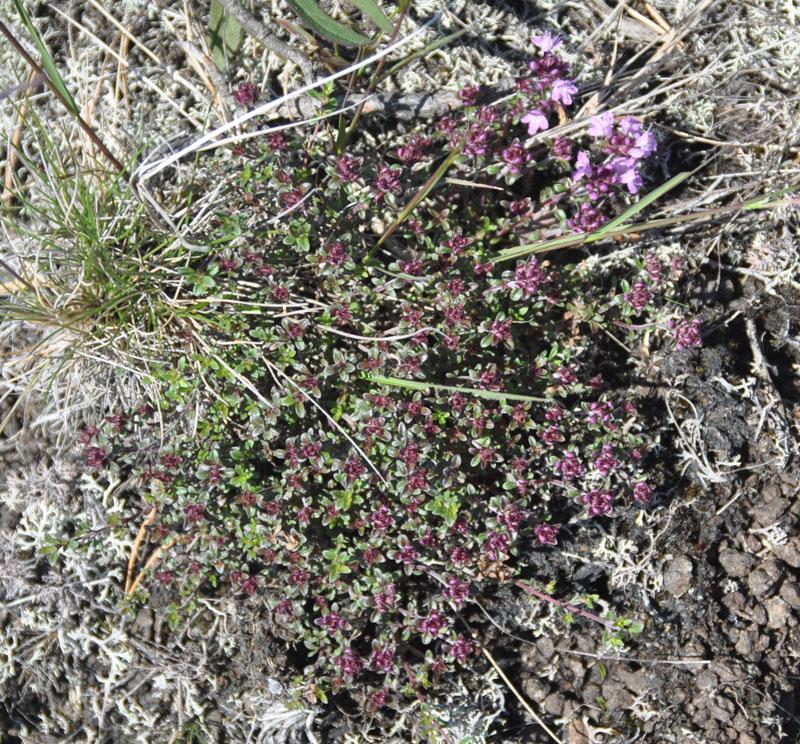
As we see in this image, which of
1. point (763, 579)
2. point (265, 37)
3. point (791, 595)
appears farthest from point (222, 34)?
point (791, 595)

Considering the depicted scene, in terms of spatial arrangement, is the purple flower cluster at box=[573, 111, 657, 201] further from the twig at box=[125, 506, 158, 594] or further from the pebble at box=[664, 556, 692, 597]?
the twig at box=[125, 506, 158, 594]

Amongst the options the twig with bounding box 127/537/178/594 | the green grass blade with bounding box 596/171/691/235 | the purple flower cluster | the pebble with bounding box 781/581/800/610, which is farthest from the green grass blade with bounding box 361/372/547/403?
the pebble with bounding box 781/581/800/610

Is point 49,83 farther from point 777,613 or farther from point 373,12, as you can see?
point 777,613

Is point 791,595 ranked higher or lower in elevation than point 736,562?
lower

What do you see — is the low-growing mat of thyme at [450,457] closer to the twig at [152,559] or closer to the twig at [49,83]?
the twig at [152,559]

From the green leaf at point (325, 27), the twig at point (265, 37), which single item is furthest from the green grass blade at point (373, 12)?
the twig at point (265, 37)

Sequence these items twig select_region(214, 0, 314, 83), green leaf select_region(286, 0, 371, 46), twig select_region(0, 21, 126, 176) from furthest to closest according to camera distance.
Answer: twig select_region(214, 0, 314, 83) < green leaf select_region(286, 0, 371, 46) < twig select_region(0, 21, 126, 176)
